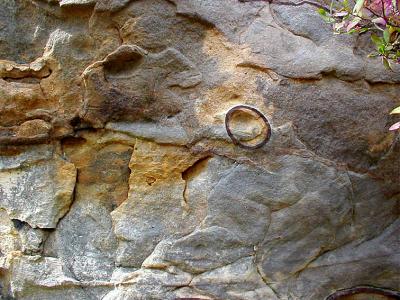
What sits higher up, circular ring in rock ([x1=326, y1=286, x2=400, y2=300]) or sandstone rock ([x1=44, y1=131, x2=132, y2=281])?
sandstone rock ([x1=44, y1=131, x2=132, y2=281])

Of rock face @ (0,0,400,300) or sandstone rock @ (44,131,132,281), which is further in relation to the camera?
sandstone rock @ (44,131,132,281)

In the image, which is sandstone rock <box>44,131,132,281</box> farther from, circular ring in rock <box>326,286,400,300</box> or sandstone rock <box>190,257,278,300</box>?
circular ring in rock <box>326,286,400,300</box>

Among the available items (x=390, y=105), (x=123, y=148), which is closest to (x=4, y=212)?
(x=123, y=148)

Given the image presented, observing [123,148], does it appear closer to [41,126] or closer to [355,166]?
[41,126]

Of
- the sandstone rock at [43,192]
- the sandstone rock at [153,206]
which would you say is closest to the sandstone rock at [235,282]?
the sandstone rock at [153,206]

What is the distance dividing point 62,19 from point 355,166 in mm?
1395

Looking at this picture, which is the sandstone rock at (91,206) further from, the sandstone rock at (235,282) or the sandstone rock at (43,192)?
the sandstone rock at (235,282)

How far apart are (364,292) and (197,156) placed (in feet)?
2.97

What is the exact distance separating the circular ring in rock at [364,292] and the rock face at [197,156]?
0.09ft

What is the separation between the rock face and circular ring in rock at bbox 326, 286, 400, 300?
0.03 m

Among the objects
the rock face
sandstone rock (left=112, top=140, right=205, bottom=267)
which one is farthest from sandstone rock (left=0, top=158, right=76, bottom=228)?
sandstone rock (left=112, top=140, right=205, bottom=267)

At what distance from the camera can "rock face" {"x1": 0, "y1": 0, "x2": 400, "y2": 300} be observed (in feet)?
8.19

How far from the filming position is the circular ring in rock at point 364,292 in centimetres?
255

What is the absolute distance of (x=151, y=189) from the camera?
256 centimetres
